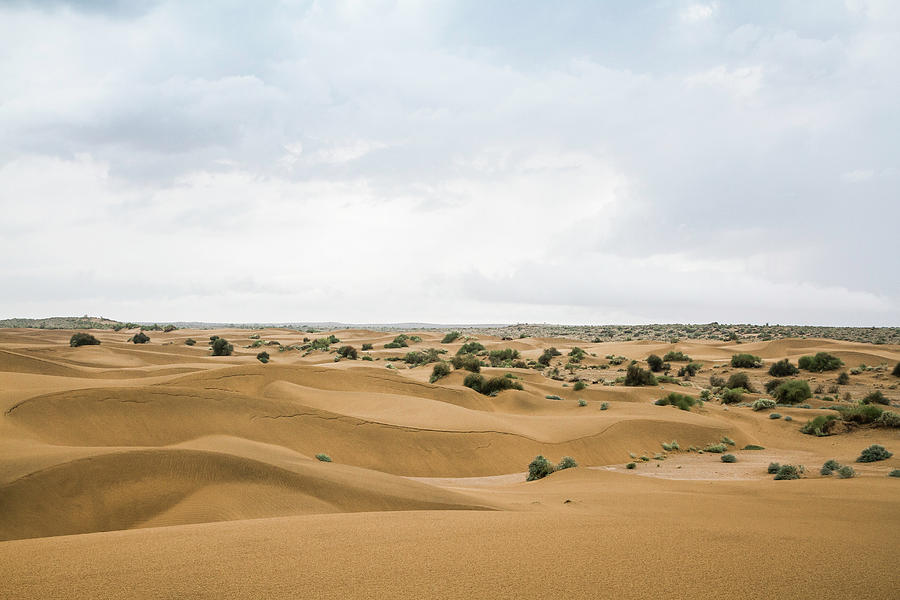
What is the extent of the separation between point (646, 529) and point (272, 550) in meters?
3.90

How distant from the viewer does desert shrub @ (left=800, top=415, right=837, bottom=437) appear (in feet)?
63.1

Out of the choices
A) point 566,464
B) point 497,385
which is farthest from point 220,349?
point 566,464

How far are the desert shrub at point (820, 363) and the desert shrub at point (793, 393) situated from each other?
10869 millimetres

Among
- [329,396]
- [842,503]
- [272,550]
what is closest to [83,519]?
[272,550]

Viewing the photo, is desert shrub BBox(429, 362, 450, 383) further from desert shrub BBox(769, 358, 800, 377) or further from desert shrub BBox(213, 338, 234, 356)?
desert shrub BBox(213, 338, 234, 356)

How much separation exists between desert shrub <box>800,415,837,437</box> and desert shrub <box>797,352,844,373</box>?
19053 mm

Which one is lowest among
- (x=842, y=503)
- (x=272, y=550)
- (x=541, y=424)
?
(x=541, y=424)

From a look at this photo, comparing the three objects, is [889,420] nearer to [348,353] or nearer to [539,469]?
[539,469]

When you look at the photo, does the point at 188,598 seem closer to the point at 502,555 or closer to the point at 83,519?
the point at 502,555

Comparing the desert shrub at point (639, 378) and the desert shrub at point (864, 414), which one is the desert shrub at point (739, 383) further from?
the desert shrub at point (864, 414)

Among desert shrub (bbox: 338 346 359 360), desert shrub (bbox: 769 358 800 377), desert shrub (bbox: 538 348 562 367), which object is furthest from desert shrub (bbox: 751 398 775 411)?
desert shrub (bbox: 338 346 359 360)

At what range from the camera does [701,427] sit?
66.1ft

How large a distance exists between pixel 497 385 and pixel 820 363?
23709mm

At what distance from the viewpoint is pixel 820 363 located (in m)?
36.2
